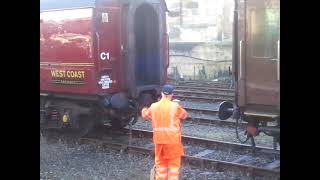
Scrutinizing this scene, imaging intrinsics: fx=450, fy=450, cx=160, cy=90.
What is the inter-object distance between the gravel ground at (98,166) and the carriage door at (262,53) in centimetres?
134

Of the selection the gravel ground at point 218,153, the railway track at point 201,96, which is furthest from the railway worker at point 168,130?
the railway track at point 201,96

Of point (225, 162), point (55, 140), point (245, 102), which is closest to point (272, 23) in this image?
point (245, 102)

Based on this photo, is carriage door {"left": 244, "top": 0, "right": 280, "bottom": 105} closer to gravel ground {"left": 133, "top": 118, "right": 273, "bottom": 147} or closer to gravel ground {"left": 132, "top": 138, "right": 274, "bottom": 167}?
gravel ground {"left": 132, "top": 138, "right": 274, "bottom": 167}

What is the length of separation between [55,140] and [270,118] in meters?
4.60

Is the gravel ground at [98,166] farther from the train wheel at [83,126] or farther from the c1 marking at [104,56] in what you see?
the c1 marking at [104,56]

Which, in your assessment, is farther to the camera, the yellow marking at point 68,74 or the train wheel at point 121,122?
the train wheel at point 121,122

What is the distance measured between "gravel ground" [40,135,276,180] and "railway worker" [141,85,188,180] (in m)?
1.10

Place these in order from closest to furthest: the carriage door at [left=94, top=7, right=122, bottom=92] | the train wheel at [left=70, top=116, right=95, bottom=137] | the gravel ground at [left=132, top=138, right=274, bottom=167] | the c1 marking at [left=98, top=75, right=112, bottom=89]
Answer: the gravel ground at [left=132, top=138, right=274, bottom=167] < the carriage door at [left=94, top=7, right=122, bottom=92] < the c1 marking at [left=98, top=75, right=112, bottom=89] < the train wheel at [left=70, top=116, right=95, bottom=137]

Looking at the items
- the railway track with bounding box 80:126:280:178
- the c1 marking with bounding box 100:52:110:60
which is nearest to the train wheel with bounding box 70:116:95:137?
the railway track with bounding box 80:126:280:178

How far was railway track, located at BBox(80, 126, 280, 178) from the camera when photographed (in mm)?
6828

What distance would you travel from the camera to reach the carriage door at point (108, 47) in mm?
8469

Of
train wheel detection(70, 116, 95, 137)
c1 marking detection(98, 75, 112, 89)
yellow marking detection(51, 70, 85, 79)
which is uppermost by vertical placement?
yellow marking detection(51, 70, 85, 79)

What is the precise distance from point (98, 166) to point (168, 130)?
2285mm
